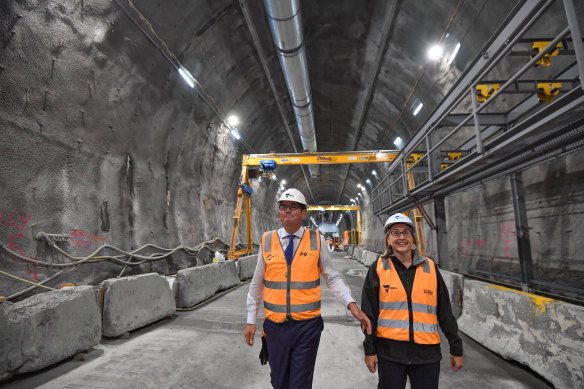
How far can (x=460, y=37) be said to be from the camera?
6.82 m

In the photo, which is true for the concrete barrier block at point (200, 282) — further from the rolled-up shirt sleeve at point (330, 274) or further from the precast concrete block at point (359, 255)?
the precast concrete block at point (359, 255)

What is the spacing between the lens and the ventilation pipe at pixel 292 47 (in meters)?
6.61

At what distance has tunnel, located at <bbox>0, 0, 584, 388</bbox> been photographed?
10.9 ft

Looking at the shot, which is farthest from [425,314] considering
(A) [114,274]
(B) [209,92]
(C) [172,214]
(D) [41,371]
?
(B) [209,92]

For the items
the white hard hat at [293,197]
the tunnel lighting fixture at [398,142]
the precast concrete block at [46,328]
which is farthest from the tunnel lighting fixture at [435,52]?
the precast concrete block at [46,328]

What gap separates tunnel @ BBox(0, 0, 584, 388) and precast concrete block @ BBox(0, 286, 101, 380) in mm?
21

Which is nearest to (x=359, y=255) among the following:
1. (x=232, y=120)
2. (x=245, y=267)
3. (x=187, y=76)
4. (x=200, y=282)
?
(x=245, y=267)

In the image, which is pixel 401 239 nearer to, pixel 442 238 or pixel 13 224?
pixel 442 238

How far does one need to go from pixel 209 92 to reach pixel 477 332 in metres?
9.59

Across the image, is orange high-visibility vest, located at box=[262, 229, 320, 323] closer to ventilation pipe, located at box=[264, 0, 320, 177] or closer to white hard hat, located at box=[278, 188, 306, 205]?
white hard hat, located at box=[278, 188, 306, 205]

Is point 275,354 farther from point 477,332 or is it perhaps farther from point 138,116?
point 138,116

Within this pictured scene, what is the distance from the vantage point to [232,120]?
11.8 metres

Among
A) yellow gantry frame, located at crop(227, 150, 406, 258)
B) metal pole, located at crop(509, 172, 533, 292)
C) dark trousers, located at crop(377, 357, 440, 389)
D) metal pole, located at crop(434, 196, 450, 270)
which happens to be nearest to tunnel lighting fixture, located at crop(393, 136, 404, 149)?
yellow gantry frame, located at crop(227, 150, 406, 258)

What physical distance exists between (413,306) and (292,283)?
0.95 metres
